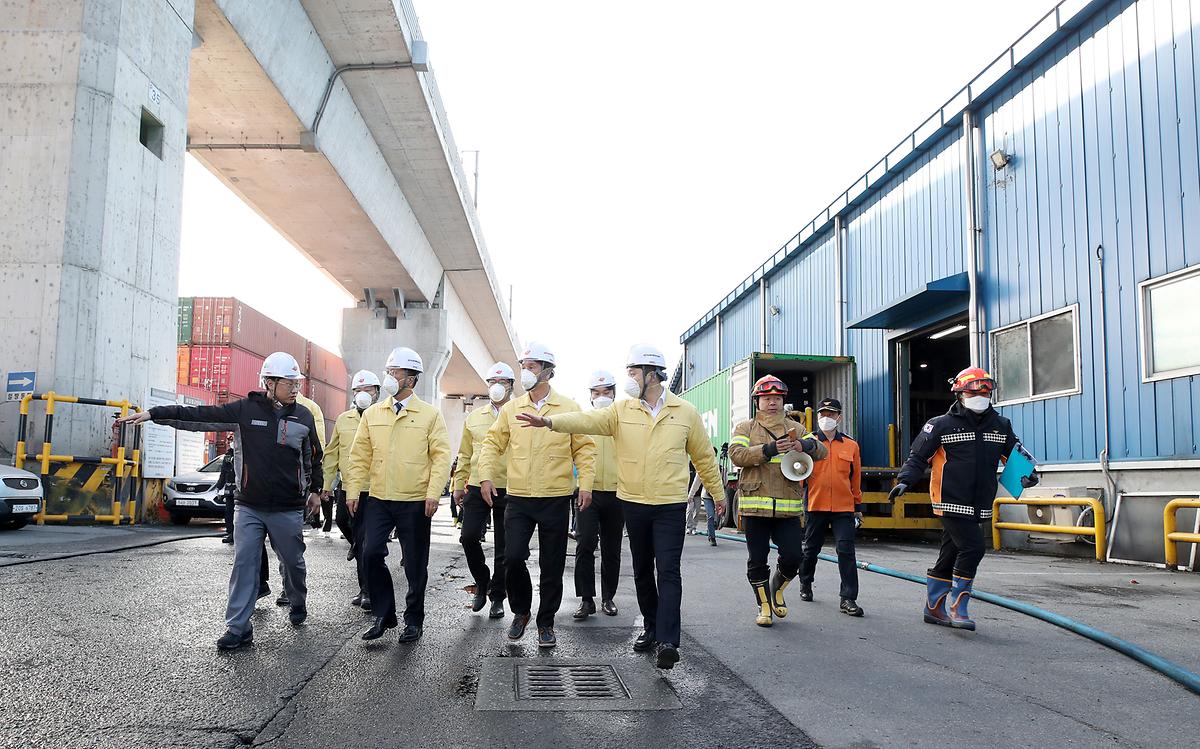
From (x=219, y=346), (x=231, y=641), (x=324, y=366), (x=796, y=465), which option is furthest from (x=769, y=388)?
(x=324, y=366)

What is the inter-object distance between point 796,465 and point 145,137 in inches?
511

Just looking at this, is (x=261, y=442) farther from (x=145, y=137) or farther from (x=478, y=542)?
(x=145, y=137)

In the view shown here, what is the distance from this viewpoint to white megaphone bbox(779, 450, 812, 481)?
682cm

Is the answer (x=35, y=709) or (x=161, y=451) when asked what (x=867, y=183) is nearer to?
(x=161, y=451)

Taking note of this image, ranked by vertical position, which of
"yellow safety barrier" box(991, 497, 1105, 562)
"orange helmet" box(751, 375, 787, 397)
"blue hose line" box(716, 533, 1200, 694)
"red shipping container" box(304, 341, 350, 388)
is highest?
"red shipping container" box(304, 341, 350, 388)

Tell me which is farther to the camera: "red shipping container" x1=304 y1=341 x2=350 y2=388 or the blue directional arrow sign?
"red shipping container" x1=304 y1=341 x2=350 y2=388

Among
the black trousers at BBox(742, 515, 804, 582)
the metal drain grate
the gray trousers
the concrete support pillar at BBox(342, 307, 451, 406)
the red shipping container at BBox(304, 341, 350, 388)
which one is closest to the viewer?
the metal drain grate

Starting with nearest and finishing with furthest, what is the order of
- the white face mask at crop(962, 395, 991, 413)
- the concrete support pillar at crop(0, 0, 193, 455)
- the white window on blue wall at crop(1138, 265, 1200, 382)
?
Answer: the white face mask at crop(962, 395, 991, 413) → the white window on blue wall at crop(1138, 265, 1200, 382) → the concrete support pillar at crop(0, 0, 193, 455)

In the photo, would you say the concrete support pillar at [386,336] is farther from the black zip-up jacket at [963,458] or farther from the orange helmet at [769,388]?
the black zip-up jacket at [963,458]

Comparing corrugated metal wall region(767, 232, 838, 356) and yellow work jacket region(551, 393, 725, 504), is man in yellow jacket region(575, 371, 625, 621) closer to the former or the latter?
yellow work jacket region(551, 393, 725, 504)

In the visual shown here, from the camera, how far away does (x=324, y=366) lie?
37281 mm

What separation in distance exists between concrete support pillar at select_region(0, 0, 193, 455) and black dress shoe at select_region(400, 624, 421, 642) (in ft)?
32.2

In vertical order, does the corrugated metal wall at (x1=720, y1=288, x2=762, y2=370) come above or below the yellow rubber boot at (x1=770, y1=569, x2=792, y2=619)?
above

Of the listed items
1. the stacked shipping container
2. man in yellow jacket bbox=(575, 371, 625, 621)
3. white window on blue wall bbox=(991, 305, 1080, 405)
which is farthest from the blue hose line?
the stacked shipping container
